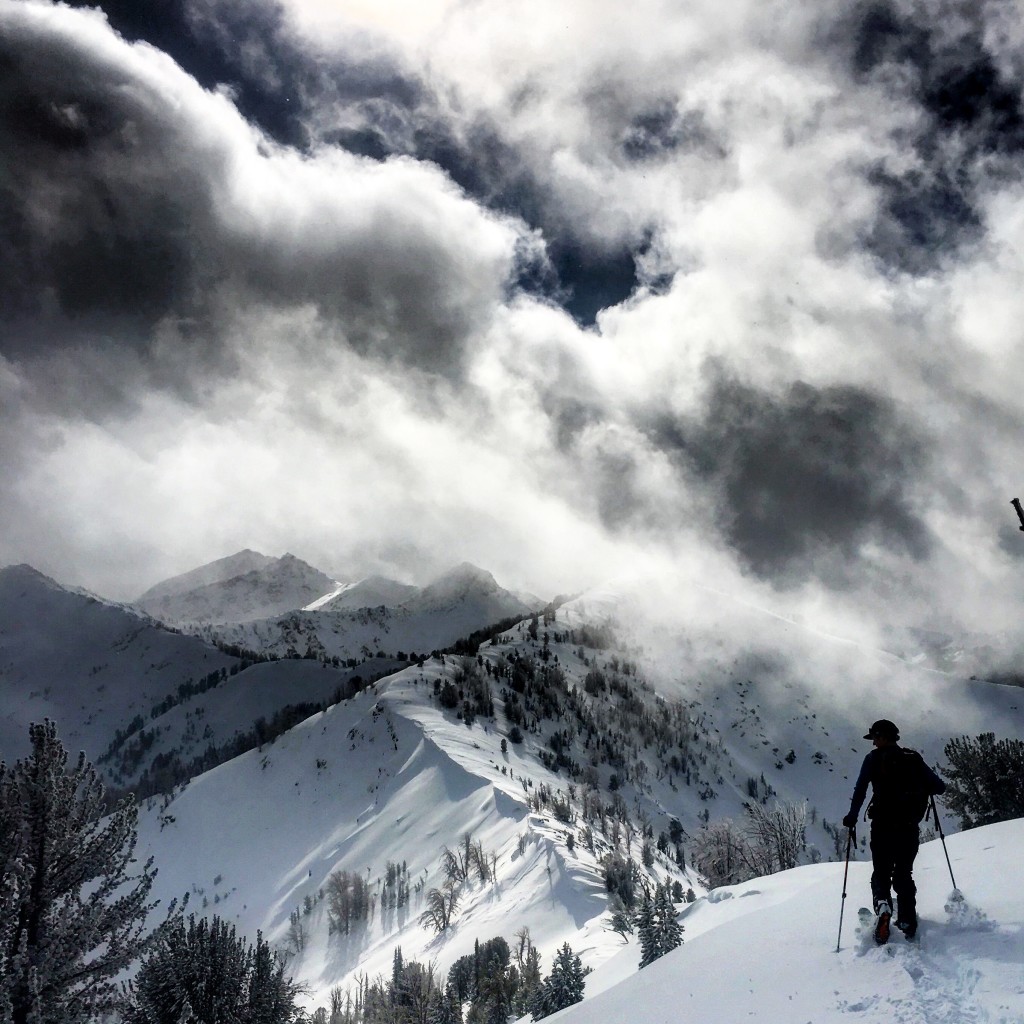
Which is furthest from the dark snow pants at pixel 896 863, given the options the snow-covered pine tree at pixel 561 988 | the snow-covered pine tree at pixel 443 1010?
the snow-covered pine tree at pixel 443 1010

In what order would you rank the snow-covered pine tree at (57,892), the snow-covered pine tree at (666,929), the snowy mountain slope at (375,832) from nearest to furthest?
the snow-covered pine tree at (57,892), the snow-covered pine tree at (666,929), the snowy mountain slope at (375,832)

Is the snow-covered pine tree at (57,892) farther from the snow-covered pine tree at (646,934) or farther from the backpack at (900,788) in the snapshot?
the snow-covered pine tree at (646,934)

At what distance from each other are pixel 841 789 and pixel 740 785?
1374 inches

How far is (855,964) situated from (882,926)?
58 centimetres

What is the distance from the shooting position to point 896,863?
882 centimetres

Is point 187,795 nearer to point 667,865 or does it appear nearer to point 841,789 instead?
point 667,865

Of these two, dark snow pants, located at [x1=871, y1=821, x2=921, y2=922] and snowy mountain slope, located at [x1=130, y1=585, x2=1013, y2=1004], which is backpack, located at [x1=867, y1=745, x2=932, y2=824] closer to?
dark snow pants, located at [x1=871, y1=821, x2=921, y2=922]

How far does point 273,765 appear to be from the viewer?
141 m

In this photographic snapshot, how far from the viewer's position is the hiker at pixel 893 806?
28.6 feet

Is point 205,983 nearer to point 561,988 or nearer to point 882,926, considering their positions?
point 561,988

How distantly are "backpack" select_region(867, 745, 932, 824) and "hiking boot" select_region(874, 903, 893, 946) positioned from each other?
1.16 m

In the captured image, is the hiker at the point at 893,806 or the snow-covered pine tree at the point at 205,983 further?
the snow-covered pine tree at the point at 205,983

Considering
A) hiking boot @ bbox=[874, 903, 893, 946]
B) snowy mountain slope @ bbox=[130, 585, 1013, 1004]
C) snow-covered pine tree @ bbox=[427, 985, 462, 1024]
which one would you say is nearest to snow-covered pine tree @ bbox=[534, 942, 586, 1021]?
snow-covered pine tree @ bbox=[427, 985, 462, 1024]

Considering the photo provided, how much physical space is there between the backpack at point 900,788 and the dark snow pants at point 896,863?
0.37ft
